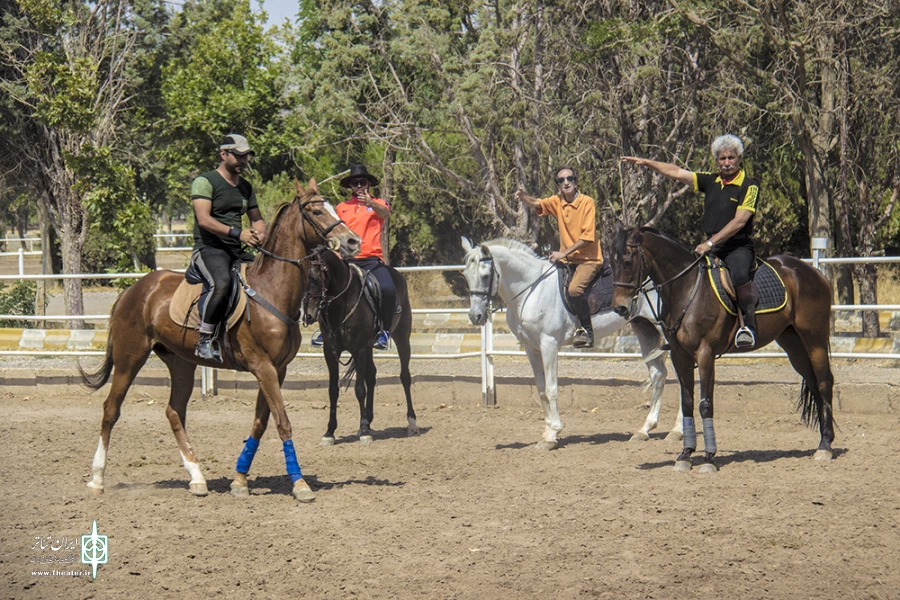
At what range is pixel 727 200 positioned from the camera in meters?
8.30

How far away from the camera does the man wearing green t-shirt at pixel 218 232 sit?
7.44 metres

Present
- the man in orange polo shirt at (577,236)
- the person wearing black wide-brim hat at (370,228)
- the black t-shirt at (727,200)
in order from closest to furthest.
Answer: the black t-shirt at (727,200) < the man in orange polo shirt at (577,236) < the person wearing black wide-brim hat at (370,228)

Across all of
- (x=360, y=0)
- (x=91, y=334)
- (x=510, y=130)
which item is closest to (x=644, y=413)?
(x=91, y=334)

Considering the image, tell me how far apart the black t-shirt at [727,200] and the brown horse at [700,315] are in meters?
0.34

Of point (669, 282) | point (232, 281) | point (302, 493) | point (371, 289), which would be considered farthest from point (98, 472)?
point (669, 282)

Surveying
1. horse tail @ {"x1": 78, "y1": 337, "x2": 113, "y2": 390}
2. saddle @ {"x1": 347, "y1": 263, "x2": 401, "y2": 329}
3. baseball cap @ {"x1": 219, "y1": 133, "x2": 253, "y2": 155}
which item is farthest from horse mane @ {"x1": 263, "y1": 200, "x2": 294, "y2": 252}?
saddle @ {"x1": 347, "y1": 263, "x2": 401, "y2": 329}

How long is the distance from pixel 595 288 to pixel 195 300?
4.16m

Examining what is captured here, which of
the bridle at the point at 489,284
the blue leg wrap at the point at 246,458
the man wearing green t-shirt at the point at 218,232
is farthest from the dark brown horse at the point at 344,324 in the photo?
the blue leg wrap at the point at 246,458

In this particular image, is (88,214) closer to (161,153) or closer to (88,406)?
(161,153)

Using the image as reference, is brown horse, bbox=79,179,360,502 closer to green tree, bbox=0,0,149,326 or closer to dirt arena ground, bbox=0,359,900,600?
dirt arena ground, bbox=0,359,900,600

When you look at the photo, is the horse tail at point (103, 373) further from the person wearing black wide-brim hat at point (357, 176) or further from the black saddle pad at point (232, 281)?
the person wearing black wide-brim hat at point (357, 176)

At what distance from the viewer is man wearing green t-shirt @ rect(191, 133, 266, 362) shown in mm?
7438

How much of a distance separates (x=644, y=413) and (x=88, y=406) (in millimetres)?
7139

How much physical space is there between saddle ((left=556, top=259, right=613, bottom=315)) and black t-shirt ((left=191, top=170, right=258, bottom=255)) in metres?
3.45
